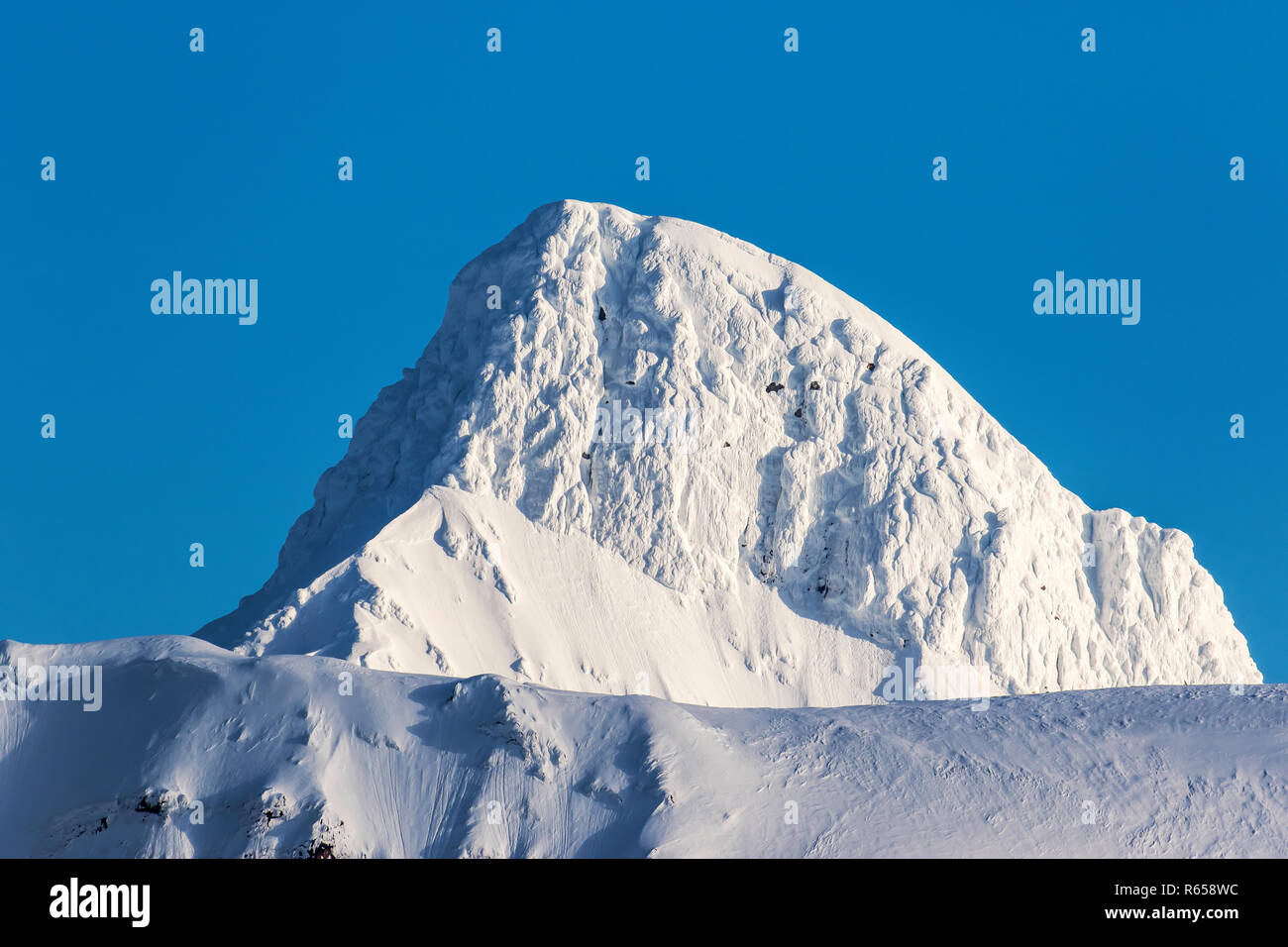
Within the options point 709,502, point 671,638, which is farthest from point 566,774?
point 709,502

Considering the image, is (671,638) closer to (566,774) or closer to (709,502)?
(709,502)

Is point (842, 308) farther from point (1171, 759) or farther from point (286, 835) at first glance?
point (286, 835)

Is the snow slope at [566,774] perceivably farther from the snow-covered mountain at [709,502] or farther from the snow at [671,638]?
the snow-covered mountain at [709,502]

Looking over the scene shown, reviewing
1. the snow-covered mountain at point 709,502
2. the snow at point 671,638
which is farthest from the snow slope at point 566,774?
the snow-covered mountain at point 709,502

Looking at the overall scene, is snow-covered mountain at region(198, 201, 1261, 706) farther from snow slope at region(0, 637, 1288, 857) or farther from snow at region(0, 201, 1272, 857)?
snow slope at region(0, 637, 1288, 857)

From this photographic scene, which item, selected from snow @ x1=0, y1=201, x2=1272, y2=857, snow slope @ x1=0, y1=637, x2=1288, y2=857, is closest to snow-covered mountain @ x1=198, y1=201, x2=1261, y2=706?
snow @ x1=0, y1=201, x2=1272, y2=857
